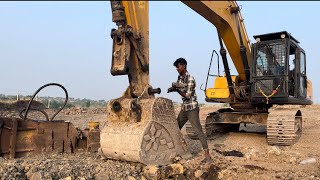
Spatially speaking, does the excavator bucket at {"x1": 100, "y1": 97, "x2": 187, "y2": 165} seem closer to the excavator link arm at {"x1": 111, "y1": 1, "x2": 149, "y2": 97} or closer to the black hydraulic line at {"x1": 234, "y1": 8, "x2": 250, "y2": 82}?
the excavator link arm at {"x1": 111, "y1": 1, "x2": 149, "y2": 97}

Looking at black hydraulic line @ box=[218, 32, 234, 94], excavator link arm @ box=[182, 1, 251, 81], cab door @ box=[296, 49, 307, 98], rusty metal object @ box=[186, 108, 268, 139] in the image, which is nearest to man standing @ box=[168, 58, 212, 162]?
excavator link arm @ box=[182, 1, 251, 81]

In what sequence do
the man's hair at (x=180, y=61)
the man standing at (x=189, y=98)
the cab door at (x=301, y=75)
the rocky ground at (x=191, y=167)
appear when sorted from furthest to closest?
the cab door at (x=301, y=75)
the man's hair at (x=180, y=61)
the man standing at (x=189, y=98)
the rocky ground at (x=191, y=167)

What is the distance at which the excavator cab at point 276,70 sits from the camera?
826 centimetres

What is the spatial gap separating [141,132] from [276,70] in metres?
4.68

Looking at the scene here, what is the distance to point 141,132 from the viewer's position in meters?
4.95

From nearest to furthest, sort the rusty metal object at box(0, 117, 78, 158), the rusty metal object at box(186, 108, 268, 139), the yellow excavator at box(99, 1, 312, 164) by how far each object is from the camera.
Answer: the yellow excavator at box(99, 1, 312, 164) → the rusty metal object at box(0, 117, 78, 158) → the rusty metal object at box(186, 108, 268, 139)

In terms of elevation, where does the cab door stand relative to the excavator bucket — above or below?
above

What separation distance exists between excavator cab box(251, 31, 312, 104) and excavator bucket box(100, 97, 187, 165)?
364 cm

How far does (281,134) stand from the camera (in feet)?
25.8

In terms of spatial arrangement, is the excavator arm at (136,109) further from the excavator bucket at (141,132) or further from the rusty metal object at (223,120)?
the rusty metal object at (223,120)

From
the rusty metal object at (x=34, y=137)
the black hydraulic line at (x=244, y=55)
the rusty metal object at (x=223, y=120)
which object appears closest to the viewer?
the rusty metal object at (x=34, y=137)

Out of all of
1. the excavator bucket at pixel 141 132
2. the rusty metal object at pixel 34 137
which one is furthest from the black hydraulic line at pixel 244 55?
the rusty metal object at pixel 34 137

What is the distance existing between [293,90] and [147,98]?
4.66m

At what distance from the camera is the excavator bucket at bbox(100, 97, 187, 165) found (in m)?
4.96
